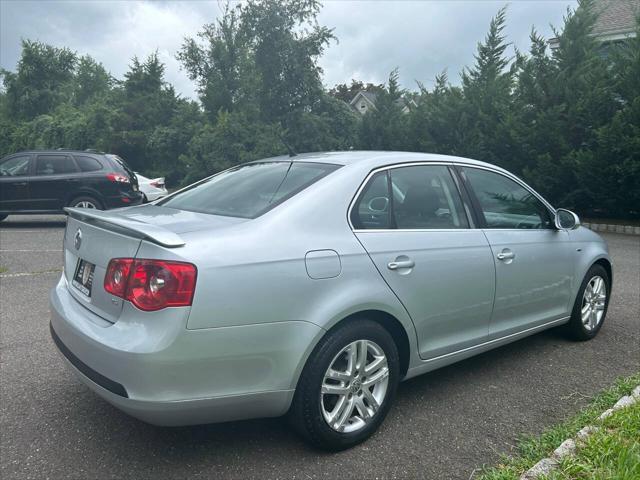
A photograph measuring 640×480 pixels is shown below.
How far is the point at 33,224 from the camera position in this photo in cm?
1245

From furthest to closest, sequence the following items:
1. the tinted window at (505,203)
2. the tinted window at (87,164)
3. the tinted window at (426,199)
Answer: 1. the tinted window at (87,164)
2. the tinted window at (505,203)
3. the tinted window at (426,199)

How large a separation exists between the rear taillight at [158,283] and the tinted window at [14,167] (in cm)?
1053

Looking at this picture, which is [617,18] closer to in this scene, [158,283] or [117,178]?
[117,178]

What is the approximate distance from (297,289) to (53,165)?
35.0 ft

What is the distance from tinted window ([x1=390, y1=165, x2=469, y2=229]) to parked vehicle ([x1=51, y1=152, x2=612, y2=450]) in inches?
0.4

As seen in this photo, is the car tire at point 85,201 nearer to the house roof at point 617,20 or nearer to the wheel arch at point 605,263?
the wheel arch at point 605,263

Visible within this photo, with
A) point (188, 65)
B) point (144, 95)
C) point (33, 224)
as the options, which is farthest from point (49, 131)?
point (33, 224)

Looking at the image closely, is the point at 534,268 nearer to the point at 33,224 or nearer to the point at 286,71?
the point at 33,224

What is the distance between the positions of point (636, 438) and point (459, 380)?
1.24 meters

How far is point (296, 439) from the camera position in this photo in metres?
2.87

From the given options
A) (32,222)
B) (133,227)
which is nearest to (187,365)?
(133,227)

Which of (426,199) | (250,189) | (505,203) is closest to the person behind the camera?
(250,189)

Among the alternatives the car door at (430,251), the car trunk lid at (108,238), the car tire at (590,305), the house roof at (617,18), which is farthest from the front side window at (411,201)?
the house roof at (617,18)

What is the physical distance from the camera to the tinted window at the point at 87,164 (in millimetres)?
11414
